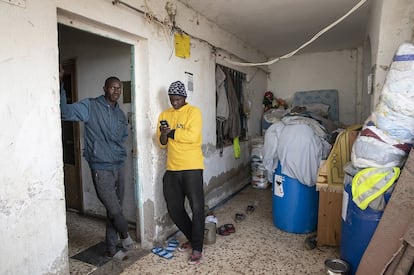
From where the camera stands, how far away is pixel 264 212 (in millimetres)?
3527

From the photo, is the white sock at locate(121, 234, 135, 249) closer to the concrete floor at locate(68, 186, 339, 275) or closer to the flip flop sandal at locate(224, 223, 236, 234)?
the concrete floor at locate(68, 186, 339, 275)

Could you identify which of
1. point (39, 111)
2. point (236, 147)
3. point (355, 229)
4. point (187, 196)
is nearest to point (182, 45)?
point (187, 196)

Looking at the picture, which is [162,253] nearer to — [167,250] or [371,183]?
[167,250]

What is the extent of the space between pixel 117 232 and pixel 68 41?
2.16 meters

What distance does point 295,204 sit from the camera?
2.85 meters

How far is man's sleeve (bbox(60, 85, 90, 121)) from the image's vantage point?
1946mm

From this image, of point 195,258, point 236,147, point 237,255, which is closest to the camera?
point 195,258

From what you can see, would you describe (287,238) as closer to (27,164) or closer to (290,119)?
(290,119)

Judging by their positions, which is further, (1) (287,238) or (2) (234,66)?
(2) (234,66)

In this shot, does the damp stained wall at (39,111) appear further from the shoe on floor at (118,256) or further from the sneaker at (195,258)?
the sneaker at (195,258)

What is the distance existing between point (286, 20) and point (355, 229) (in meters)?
2.61

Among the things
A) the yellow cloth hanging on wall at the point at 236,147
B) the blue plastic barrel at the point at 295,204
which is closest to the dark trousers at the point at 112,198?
the blue plastic barrel at the point at 295,204

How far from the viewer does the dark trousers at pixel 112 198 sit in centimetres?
227

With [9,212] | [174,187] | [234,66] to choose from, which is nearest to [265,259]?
[174,187]
